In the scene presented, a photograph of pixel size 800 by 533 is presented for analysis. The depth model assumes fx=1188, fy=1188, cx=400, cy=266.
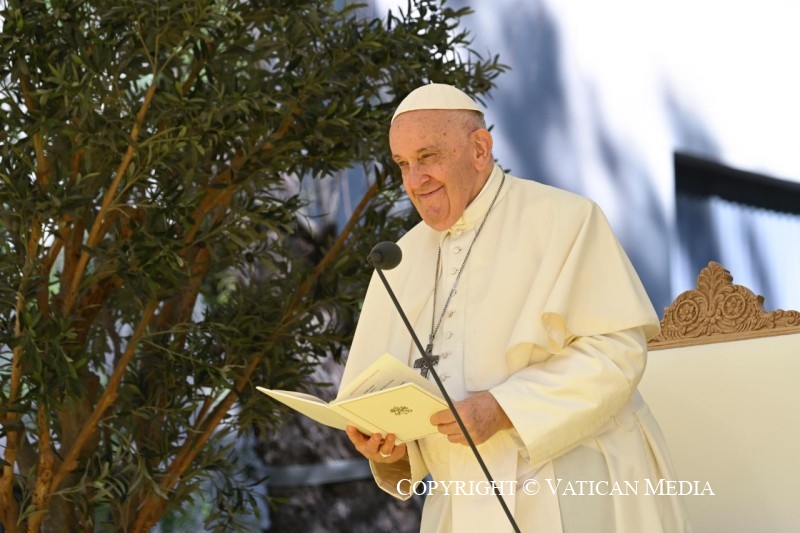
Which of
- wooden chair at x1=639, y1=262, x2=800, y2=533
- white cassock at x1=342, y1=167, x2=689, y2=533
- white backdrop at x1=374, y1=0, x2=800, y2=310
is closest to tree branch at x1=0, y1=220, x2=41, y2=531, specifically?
white cassock at x1=342, y1=167, x2=689, y2=533

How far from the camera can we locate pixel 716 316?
3551 millimetres

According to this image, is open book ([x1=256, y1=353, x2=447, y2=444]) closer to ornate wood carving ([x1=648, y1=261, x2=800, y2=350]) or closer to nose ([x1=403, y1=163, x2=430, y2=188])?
nose ([x1=403, y1=163, x2=430, y2=188])

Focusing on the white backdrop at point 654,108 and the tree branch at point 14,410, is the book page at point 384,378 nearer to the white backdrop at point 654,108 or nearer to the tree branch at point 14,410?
the tree branch at point 14,410

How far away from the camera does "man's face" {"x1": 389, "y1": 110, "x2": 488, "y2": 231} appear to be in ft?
10.1

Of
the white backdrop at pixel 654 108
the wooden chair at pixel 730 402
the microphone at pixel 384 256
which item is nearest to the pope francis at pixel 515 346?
the microphone at pixel 384 256

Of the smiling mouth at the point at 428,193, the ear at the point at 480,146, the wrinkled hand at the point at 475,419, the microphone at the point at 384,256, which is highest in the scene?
the ear at the point at 480,146

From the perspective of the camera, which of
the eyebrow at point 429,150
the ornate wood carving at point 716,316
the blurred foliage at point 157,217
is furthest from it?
the blurred foliage at point 157,217

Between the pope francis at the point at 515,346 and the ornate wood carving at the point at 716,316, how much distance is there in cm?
59

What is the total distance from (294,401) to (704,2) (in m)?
2.53

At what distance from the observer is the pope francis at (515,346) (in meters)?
2.74

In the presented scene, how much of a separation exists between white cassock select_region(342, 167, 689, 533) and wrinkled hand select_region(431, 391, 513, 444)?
38 millimetres

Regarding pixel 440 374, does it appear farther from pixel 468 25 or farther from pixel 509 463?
pixel 468 25

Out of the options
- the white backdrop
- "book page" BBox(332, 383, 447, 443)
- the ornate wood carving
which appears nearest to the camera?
"book page" BBox(332, 383, 447, 443)

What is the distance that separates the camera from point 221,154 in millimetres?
4484
